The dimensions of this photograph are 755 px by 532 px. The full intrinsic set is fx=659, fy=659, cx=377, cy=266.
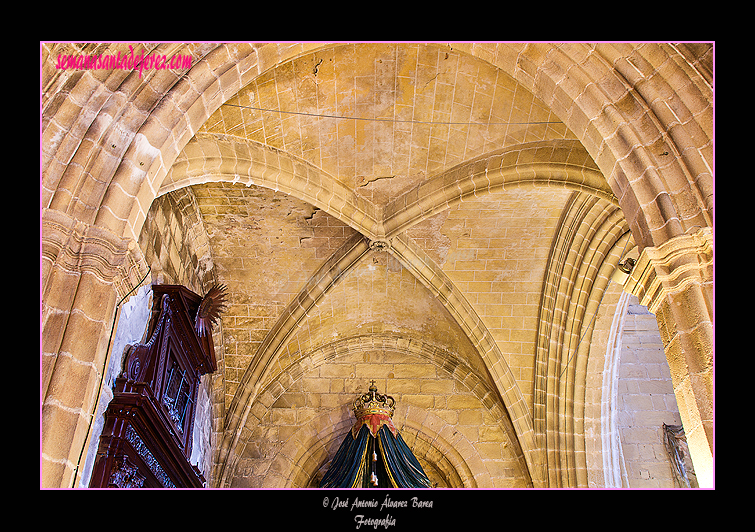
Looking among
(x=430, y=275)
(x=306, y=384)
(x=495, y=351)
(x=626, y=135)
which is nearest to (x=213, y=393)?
(x=306, y=384)

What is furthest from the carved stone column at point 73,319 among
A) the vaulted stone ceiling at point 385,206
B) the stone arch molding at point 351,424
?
the stone arch molding at point 351,424

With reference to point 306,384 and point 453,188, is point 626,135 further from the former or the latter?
point 306,384

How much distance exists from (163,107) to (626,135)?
2.86 metres

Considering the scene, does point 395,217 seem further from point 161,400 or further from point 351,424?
point 161,400

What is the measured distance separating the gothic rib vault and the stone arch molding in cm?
3

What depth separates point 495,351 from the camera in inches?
322

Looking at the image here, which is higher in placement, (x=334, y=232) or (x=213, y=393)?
(x=334, y=232)

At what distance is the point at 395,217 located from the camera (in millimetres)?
7102

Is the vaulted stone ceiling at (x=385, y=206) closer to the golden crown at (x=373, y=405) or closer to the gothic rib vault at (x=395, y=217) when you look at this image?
the gothic rib vault at (x=395, y=217)

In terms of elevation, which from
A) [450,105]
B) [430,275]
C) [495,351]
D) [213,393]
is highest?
[450,105]

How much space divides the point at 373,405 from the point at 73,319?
4791 mm

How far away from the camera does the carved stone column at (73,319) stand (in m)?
3.15

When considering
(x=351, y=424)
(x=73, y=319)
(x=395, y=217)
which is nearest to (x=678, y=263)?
(x=73, y=319)

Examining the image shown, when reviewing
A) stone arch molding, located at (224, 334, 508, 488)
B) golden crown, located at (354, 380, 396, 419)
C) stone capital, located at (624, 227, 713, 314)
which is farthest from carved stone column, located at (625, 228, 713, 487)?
stone arch molding, located at (224, 334, 508, 488)
